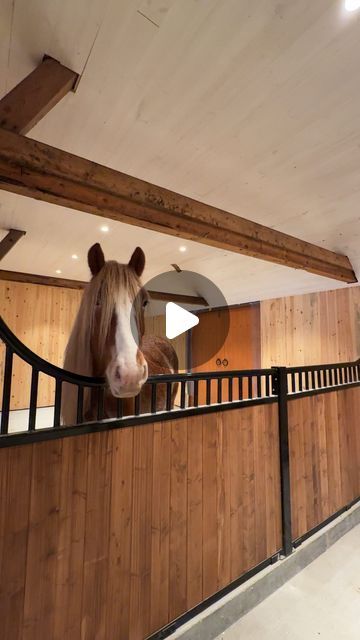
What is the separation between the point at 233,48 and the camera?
1111 millimetres

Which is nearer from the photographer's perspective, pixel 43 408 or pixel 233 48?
pixel 233 48

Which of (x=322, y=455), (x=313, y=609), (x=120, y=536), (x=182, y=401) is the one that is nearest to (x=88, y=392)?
(x=182, y=401)

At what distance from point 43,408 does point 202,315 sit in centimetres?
350

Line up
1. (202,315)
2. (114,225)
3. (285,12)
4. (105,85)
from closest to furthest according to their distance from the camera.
→ (285,12), (105,85), (114,225), (202,315)

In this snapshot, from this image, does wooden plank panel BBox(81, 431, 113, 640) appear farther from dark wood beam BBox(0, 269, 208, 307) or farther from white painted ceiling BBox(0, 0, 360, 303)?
dark wood beam BBox(0, 269, 208, 307)

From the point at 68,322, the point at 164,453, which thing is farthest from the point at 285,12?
the point at 68,322

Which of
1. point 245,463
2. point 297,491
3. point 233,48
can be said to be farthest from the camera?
point 297,491

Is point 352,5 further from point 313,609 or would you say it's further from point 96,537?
point 313,609

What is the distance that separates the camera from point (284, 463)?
167 cm

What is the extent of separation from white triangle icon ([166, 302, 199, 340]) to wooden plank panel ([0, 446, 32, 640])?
5.09 meters

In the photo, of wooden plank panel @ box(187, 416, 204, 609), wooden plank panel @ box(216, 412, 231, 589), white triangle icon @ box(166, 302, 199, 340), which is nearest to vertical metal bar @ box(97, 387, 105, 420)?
wooden plank panel @ box(187, 416, 204, 609)

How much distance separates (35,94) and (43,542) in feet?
5.59

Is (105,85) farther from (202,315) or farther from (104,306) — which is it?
(202,315)
